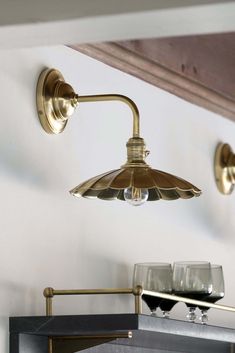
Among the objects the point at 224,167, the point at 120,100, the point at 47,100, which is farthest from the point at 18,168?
the point at 224,167

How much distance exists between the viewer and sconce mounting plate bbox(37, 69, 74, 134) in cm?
292

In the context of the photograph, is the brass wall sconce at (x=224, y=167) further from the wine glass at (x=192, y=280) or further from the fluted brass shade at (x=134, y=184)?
the fluted brass shade at (x=134, y=184)

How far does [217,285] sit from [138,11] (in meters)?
1.31

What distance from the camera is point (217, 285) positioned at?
3174 mm

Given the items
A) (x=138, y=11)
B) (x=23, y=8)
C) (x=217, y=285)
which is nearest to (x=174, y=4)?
(x=138, y=11)

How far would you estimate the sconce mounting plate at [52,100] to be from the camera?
115 inches

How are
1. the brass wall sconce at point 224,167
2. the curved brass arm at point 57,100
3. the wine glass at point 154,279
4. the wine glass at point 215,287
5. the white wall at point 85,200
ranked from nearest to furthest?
the white wall at point 85,200 < the curved brass arm at point 57,100 < the wine glass at point 154,279 < the wine glass at point 215,287 < the brass wall sconce at point 224,167

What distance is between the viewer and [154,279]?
3.02 meters

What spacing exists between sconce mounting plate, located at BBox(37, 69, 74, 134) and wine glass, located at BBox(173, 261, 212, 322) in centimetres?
52

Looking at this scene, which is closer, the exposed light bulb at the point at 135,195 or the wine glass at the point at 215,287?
the exposed light bulb at the point at 135,195

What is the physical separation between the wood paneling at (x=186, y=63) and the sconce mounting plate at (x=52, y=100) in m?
0.20

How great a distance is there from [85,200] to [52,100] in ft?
1.09

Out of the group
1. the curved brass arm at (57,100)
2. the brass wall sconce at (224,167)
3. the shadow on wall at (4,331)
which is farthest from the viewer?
the brass wall sconce at (224,167)

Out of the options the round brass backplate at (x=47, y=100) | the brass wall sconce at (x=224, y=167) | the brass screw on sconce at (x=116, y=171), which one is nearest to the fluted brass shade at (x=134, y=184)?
the brass screw on sconce at (x=116, y=171)
